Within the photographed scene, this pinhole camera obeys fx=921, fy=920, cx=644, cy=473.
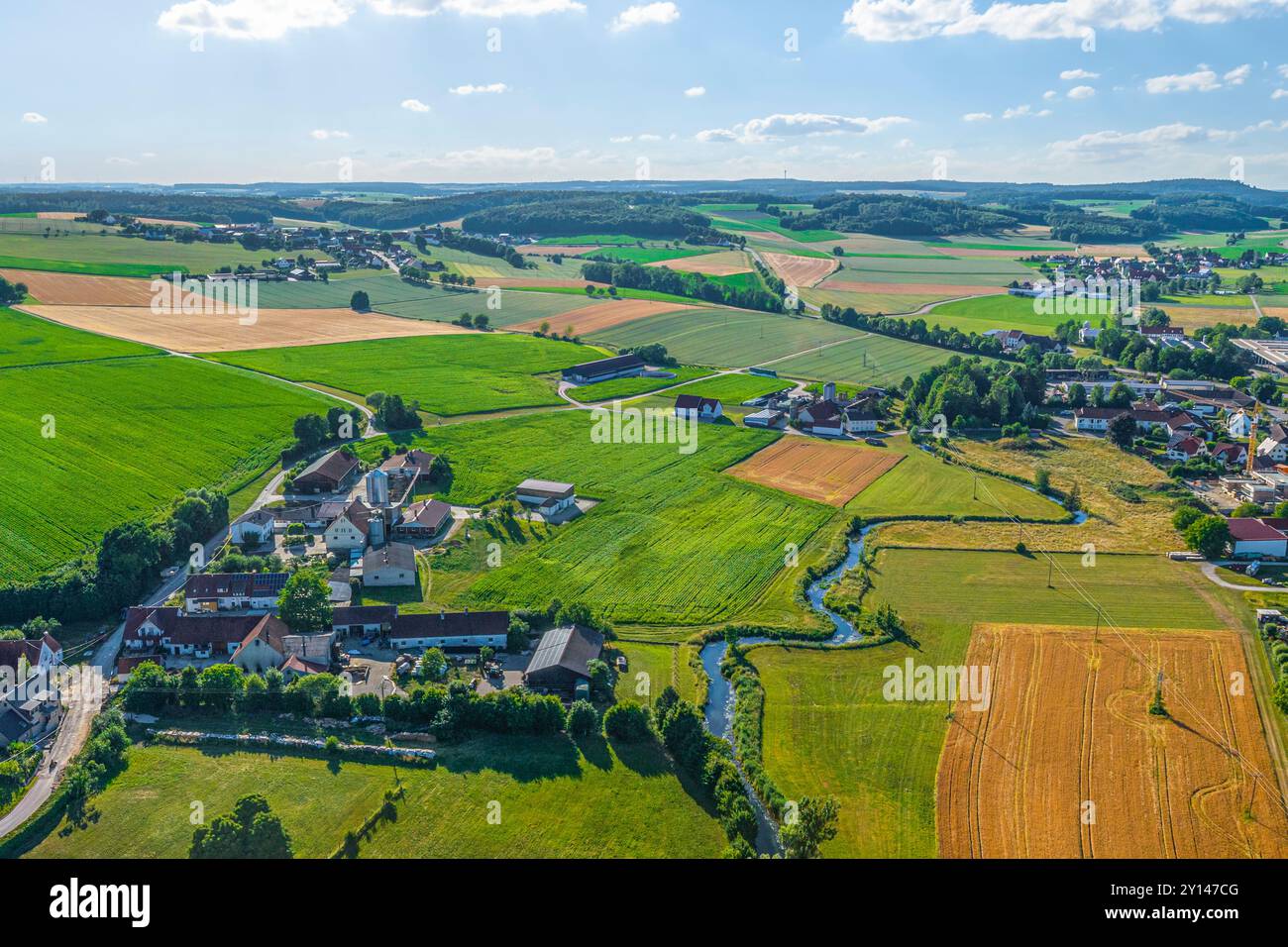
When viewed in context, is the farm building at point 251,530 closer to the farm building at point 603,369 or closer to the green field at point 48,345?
the green field at point 48,345

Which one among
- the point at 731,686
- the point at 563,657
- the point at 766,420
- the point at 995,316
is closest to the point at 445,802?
the point at 563,657

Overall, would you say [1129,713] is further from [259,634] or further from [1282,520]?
[259,634]

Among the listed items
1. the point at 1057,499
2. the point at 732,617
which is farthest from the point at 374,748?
the point at 1057,499

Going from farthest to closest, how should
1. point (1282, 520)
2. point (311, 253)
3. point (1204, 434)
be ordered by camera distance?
1. point (311, 253)
2. point (1204, 434)
3. point (1282, 520)

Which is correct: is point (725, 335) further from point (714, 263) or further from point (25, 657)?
point (25, 657)

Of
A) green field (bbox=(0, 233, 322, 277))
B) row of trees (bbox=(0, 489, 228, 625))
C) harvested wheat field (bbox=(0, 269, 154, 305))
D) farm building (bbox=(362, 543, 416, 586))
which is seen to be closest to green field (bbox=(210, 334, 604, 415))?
harvested wheat field (bbox=(0, 269, 154, 305))

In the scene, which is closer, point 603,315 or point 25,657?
point 25,657

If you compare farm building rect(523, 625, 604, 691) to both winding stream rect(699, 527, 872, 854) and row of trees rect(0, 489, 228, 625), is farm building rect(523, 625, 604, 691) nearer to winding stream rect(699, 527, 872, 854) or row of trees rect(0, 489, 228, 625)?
winding stream rect(699, 527, 872, 854)
